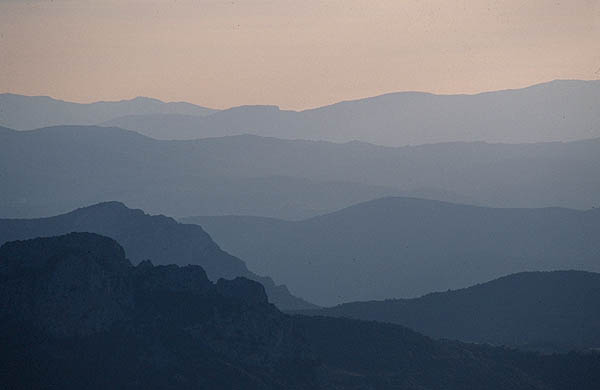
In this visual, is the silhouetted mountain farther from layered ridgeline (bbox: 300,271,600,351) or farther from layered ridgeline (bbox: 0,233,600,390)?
layered ridgeline (bbox: 300,271,600,351)

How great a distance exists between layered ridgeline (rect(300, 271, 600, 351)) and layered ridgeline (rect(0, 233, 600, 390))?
27.3 m

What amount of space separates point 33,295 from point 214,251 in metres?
100

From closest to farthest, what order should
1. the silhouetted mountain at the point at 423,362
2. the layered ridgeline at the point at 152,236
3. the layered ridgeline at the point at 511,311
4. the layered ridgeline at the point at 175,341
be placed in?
the layered ridgeline at the point at 175,341, the silhouetted mountain at the point at 423,362, the layered ridgeline at the point at 511,311, the layered ridgeline at the point at 152,236

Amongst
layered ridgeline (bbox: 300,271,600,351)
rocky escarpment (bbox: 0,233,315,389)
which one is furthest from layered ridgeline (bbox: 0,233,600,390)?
layered ridgeline (bbox: 300,271,600,351)

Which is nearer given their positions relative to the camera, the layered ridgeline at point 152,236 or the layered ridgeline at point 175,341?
the layered ridgeline at point 175,341

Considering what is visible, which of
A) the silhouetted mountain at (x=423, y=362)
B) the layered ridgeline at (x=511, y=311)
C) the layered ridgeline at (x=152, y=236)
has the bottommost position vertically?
the silhouetted mountain at (x=423, y=362)

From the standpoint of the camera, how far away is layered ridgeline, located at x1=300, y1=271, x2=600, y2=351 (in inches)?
5034

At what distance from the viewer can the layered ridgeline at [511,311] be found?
12788cm

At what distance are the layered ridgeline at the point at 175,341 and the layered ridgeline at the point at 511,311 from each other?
2727 centimetres

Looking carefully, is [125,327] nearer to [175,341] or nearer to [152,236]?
[175,341]

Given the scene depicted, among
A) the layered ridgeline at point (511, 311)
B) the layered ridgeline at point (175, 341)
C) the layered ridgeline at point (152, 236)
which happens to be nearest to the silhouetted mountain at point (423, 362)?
the layered ridgeline at point (175, 341)

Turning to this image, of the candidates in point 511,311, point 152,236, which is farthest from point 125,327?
point 152,236

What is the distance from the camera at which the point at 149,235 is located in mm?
176750

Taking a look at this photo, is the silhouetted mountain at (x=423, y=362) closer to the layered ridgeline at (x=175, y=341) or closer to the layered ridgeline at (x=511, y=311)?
the layered ridgeline at (x=175, y=341)
